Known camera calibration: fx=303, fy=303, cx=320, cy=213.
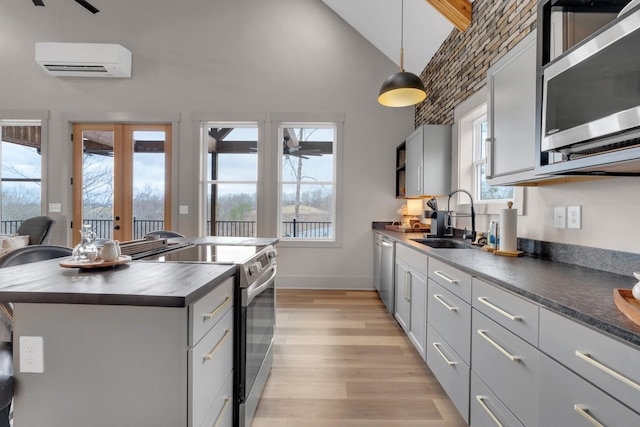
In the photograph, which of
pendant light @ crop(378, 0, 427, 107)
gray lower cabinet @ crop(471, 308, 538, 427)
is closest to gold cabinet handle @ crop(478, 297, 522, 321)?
gray lower cabinet @ crop(471, 308, 538, 427)

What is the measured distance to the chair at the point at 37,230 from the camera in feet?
12.0

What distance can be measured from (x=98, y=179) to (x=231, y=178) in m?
2.00

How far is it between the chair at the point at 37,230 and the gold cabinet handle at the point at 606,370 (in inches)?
195

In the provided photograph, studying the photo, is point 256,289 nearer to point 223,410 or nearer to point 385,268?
point 223,410

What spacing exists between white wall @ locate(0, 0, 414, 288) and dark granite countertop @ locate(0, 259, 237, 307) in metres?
3.25

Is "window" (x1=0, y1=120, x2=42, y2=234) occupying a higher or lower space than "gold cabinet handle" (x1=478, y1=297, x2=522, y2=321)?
higher

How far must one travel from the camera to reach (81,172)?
15.0 feet

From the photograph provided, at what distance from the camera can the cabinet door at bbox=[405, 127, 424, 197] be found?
11.3 feet

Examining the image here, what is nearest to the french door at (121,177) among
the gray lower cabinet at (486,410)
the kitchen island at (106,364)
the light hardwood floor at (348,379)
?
the light hardwood floor at (348,379)

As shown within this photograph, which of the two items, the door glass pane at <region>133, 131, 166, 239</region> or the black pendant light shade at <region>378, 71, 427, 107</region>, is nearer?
the black pendant light shade at <region>378, 71, 427, 107</region>

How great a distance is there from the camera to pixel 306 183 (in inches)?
182

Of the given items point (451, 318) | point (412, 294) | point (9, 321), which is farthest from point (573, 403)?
point (9, 321)

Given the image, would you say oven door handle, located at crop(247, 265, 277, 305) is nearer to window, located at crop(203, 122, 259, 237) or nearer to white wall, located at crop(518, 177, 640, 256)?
white wall, located at crop(518, 177, 640, 256)

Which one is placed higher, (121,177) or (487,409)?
(121,177)
